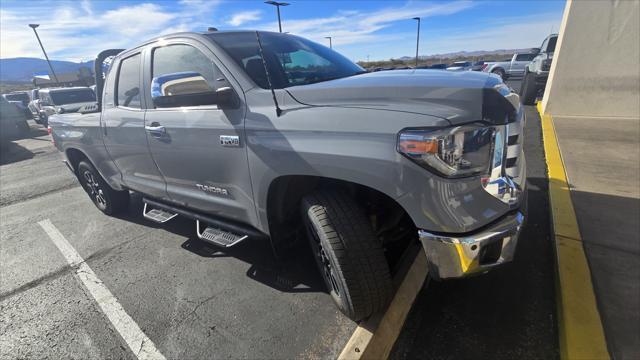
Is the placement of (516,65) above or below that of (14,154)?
above

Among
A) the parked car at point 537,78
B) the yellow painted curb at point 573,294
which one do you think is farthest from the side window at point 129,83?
the parked car at point 537,78

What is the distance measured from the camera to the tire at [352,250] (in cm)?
177

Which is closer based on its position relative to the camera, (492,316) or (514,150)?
(514,150)

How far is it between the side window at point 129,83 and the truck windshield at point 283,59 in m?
1.07

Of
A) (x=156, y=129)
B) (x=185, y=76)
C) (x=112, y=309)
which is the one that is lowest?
(x=112, y=309)

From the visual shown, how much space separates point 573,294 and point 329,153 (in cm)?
189

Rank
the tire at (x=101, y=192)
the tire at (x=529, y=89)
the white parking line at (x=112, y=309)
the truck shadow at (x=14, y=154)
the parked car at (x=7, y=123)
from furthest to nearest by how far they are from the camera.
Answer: the parked car at (x=7, y=123), the truck shadow at (x=14, y=154), the tire at (x=529, y=89), the tire at (x=101, y=192), the white parking line at (x=112, y=309)

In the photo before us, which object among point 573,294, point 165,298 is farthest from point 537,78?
point 165,298

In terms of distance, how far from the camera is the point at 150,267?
304cm

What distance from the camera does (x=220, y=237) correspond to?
2.55 metres

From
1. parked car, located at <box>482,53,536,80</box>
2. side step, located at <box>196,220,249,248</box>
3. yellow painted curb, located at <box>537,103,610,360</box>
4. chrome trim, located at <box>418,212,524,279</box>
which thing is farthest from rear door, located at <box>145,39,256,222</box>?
parked car, located at <box>482,53,536,80</box>

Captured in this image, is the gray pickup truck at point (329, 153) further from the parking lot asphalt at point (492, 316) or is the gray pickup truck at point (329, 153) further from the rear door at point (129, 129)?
the parking lot asphalt at point (492, 316)

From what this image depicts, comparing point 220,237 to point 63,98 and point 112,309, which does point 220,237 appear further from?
point 63,98

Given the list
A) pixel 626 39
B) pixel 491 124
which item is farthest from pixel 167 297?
pixel 626 39
